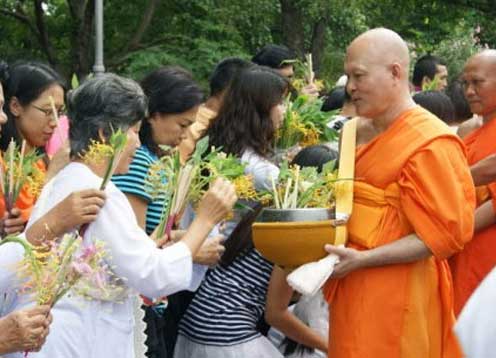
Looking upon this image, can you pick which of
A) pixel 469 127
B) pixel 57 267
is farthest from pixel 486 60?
pixel 57 267

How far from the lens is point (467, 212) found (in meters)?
5.20

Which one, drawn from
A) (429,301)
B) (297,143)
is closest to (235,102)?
(297,143)

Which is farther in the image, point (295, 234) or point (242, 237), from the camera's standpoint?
point (242, 237)

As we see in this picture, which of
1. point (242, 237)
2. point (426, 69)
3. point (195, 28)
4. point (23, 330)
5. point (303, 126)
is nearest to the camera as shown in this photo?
point (23, 330)

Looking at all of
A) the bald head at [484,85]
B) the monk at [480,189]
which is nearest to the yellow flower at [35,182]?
the monk at [480,189]

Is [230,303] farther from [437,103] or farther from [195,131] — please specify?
[437,103]

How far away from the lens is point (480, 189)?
23.0 feet

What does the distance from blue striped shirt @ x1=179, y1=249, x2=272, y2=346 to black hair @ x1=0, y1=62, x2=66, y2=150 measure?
119cm

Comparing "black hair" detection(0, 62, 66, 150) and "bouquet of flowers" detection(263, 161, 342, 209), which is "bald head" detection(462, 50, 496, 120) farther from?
"black hair" detection(0, 62, 66, 150)

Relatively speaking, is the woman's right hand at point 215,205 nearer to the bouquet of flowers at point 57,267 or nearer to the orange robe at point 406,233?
the bouquet of flowers at point 57,267

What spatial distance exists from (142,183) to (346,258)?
106cm

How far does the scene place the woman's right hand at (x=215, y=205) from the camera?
4.83 m

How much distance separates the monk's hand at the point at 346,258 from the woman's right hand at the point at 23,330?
1.53 m

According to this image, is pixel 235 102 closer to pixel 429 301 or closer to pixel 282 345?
pixel 282 345
